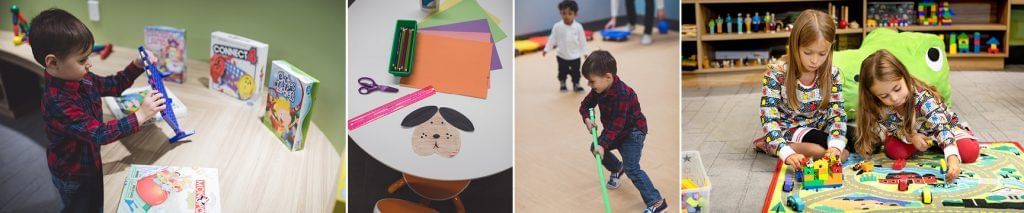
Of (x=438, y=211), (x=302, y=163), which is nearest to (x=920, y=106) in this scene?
(x=438, y=211)

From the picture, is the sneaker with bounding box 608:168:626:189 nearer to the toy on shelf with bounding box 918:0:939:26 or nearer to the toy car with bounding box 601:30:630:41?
the toy car with bounding box 601:30:630:41

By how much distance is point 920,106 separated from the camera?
12.4 feet

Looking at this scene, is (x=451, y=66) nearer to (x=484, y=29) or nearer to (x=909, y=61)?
(x=484, y=29)

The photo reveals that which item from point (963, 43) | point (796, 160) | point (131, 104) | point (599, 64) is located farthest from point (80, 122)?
point (963, 43)

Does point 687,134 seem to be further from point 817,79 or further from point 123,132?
point 123,132

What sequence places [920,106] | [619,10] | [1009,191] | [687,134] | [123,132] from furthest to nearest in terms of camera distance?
[687,134], [920,106], [1009,191], [123,132], [619,10]

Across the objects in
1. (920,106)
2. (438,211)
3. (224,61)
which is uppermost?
(224,61)

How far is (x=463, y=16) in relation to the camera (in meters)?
3.10

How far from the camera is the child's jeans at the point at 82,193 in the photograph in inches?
127

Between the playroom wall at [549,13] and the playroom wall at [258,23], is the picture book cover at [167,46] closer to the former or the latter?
the playroom wall at [258,23]

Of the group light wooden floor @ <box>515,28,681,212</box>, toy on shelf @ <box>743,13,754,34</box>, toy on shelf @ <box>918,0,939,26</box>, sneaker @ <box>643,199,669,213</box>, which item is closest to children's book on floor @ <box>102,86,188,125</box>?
light wooden floor @ <box>515,28,681,212</box>

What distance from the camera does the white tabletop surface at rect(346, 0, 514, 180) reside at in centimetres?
311

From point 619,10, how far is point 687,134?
1.65 metres

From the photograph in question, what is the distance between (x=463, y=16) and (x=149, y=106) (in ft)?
3.39
